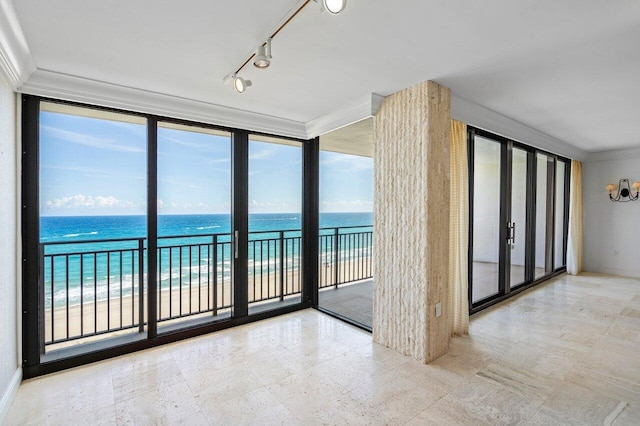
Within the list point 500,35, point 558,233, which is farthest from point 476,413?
point 558,233

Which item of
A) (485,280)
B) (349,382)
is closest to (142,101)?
(349,382)

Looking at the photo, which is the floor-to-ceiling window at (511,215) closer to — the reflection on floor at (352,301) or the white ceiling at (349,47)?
the white ceiling at (349,47)

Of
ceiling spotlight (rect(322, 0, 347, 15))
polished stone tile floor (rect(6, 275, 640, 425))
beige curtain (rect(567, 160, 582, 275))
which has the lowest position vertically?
polished stone tile floor (rect(6, 275, 640, 425))

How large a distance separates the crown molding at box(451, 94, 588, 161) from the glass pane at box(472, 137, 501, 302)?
29 cm

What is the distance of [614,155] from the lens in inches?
232

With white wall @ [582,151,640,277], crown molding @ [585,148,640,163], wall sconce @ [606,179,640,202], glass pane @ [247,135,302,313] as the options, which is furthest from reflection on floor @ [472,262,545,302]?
crown molding @ [585,148,640,163]

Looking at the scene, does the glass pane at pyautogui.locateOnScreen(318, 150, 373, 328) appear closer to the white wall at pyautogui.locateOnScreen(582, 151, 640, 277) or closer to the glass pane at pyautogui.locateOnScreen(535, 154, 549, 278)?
the glass pane at pyautogui.locateOnScreen(535, 154, 549, 278)

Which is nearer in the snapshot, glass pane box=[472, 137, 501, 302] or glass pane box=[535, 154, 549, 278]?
glass pane box=[472, 137, 501, 302]

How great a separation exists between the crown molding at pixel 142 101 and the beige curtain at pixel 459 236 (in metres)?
2.03

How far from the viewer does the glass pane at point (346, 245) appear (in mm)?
4230

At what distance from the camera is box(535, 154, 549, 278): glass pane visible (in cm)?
530

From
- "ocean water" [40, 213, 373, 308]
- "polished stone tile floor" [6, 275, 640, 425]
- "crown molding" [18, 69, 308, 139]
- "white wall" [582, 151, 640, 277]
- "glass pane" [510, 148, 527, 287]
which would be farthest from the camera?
"white wall" [582, 151, 640, 277]

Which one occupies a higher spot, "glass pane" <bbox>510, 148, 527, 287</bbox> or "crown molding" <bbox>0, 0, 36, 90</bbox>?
"crown molding" <bbox>0, 0, 36, 90</bbox>

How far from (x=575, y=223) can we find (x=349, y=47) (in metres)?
6.58
